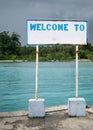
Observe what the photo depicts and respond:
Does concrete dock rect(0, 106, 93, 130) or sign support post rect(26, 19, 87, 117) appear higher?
sign support post rect(26, 19, 87, 117)

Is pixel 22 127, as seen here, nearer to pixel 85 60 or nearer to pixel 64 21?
pixel 64 21

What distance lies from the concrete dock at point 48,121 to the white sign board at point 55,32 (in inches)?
72.5

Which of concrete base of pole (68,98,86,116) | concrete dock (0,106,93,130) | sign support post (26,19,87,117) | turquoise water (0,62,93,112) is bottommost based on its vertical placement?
turquoise water (0,62,93,112)

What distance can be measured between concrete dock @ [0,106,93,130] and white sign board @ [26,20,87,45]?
1.84 m

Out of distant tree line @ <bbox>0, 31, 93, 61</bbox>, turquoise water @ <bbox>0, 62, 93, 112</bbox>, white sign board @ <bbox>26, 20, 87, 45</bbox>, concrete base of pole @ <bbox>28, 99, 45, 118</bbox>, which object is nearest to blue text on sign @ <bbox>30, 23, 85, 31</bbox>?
white sign board @ <bbox>26, 20, 87, 45</bbox>

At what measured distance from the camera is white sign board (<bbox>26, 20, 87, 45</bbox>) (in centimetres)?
802

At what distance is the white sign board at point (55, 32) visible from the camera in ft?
26.3

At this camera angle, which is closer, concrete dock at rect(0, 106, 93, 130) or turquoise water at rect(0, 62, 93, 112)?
concrete dock at rect(0, 106, 93, 130)

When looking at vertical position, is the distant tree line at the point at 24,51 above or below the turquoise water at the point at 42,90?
above

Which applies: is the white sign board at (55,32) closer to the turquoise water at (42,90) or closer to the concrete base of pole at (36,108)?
the concrete base of pole at (36,108)

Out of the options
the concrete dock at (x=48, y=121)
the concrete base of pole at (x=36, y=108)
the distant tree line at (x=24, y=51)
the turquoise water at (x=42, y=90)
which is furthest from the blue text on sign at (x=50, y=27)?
the distant tree line at (x=24, y=51)

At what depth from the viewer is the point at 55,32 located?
26.5 feet

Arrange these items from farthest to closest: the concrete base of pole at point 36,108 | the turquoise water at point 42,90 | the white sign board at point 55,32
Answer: the turquoise water at point 42,90, the white sign board at point 55,32, the concrete base of pole at point 36,108

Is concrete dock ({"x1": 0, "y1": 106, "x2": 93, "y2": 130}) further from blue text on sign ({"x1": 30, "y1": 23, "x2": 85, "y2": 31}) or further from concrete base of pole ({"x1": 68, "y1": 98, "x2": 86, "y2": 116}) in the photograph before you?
blue text on sign ({"x1": 30, "y1": 23, "x2": 85, "y2": 31})
